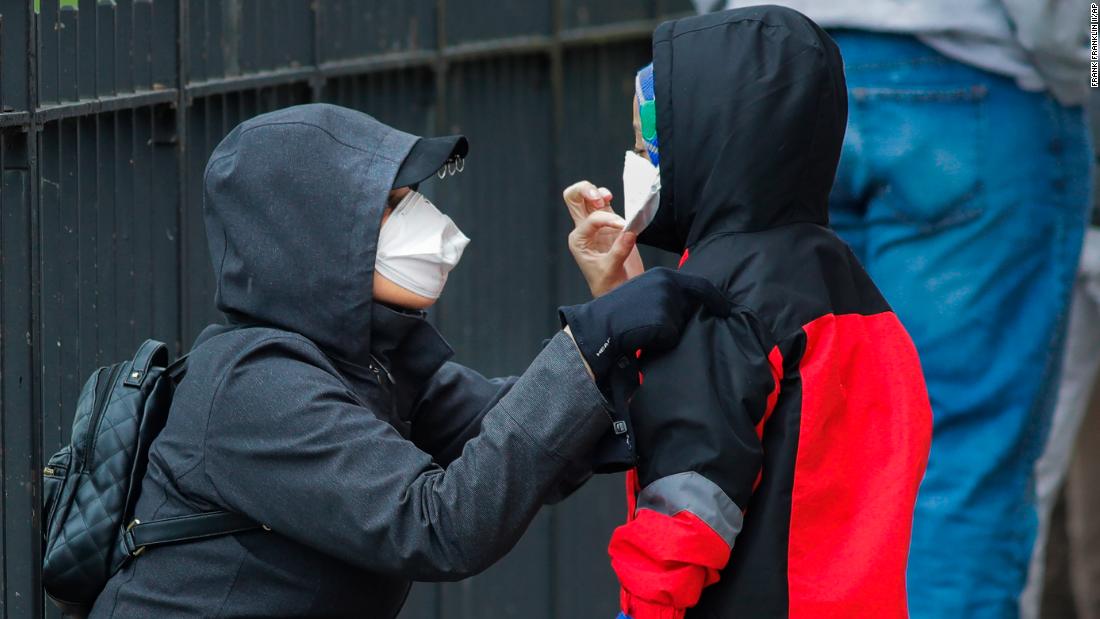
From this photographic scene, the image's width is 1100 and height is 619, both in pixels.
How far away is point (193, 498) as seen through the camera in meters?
2.63

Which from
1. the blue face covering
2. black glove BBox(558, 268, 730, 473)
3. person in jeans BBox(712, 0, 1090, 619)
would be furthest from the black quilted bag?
person in jeans BBox(712, 0, 1090, 619)

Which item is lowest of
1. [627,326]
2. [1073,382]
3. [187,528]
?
[1073,382]

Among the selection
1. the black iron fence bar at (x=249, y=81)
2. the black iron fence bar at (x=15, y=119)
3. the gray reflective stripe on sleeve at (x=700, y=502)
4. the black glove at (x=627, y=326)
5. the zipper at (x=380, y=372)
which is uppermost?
the black iron fence bar at (x=15, y=119)

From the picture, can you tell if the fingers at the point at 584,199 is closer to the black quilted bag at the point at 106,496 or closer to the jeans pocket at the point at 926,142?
the black quilted bag at the point at 106,496

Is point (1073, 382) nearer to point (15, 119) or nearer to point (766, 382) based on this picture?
point (766, 382)

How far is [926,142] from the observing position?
3641 millimetres

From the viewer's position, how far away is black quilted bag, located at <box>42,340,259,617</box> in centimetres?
263

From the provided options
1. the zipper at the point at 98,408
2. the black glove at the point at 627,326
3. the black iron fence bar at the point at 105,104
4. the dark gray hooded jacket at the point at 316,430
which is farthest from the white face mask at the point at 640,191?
the black iron fence bar at the point at 105,104

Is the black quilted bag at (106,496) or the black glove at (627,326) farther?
the black quilted bag at (106,496)

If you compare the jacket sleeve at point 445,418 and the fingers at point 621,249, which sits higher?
the fingers at point 621,249

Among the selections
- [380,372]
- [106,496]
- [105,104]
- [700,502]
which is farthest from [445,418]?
[105,104]

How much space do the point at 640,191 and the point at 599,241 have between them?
7.5 inches

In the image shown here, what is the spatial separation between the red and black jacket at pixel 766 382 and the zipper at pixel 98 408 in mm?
866

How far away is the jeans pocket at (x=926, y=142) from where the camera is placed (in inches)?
144
